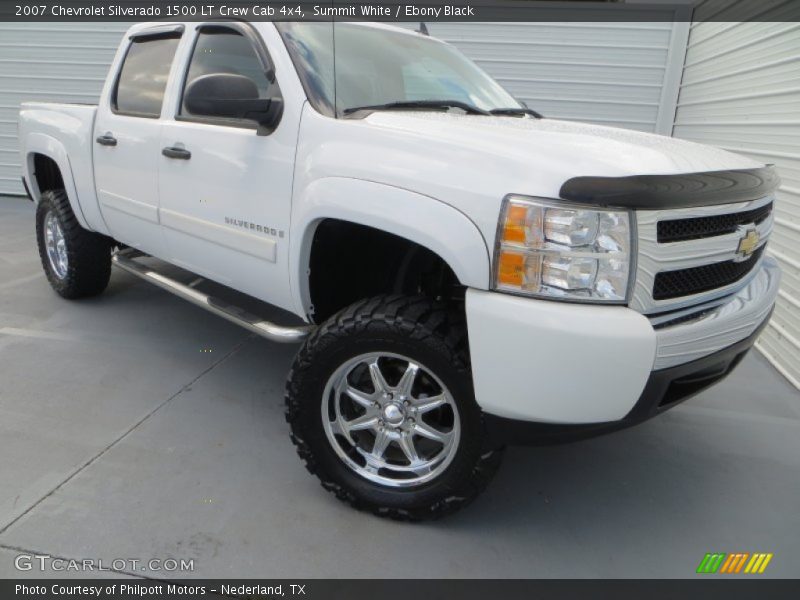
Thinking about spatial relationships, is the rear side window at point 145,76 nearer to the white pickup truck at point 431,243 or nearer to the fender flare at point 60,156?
the white pickup truck at point 431,243

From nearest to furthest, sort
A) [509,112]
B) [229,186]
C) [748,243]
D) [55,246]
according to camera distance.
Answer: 1. [748,243]
2. [229,186]
3. [509,112]
4. [55,246]

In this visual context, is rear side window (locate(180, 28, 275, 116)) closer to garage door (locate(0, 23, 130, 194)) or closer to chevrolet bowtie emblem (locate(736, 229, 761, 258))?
chevrolet bowtie emblem (locate(736, 229, 761, 258))

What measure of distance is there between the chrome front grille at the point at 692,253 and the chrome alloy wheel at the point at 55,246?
169 inches

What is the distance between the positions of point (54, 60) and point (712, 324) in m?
10.2

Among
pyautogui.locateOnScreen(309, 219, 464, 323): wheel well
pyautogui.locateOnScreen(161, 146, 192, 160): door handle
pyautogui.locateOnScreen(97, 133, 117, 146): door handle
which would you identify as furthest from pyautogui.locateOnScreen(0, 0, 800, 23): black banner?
pyautogui.locateOnScreen(309, 219, 464, 323): wheel well

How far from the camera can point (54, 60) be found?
905 centimetres

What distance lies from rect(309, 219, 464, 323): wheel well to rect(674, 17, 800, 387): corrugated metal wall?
2666mm

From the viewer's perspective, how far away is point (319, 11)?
310 cm

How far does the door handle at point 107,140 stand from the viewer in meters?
3.65

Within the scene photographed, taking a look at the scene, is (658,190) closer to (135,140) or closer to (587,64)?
(135,140)

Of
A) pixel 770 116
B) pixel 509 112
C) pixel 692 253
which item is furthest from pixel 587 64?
pixel 692 253

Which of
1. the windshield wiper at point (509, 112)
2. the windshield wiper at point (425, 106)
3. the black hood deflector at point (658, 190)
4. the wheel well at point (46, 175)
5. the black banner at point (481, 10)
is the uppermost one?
the black banner at point (481, 10)

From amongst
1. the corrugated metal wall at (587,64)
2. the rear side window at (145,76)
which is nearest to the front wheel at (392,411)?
the rear side window at (145,76)

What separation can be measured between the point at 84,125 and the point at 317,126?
94.8 inches
